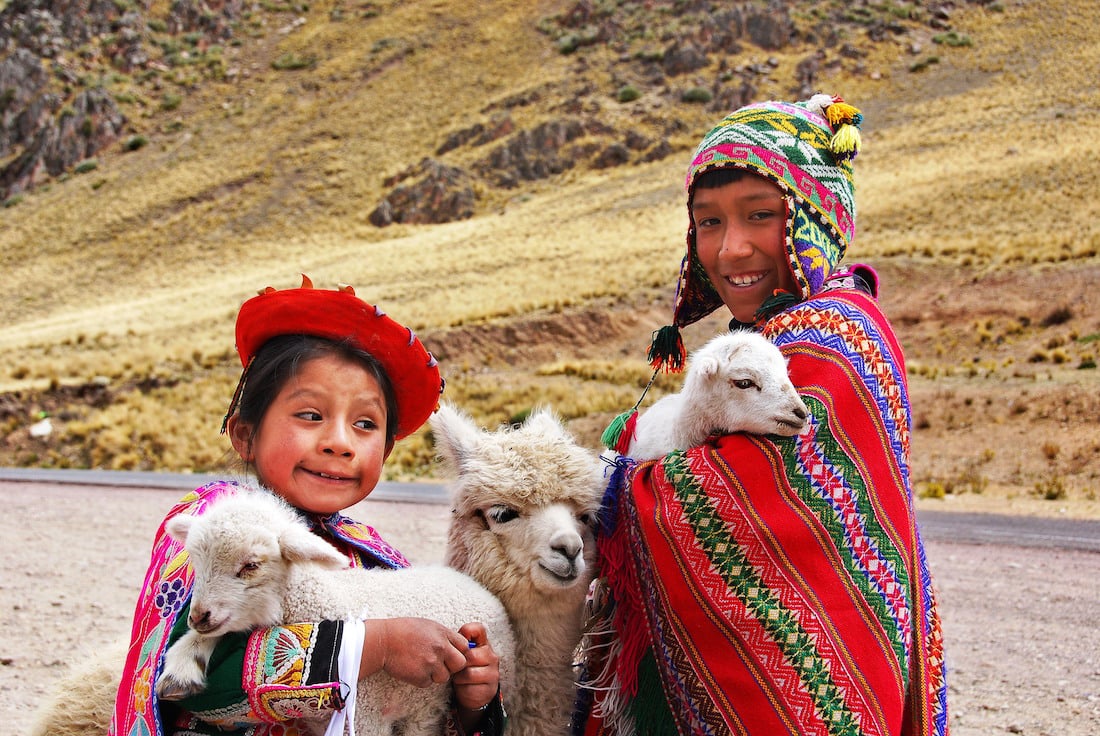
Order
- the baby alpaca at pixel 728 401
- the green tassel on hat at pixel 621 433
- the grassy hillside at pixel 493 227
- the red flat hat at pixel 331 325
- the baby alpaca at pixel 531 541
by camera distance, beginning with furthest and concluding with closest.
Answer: the grassy hillside at pixel 493 227
the green tassel on hat at pixel 621 433
the red flat hat at pixel 331 325
the baby alpaca at pixel 531 541
the baby alpaca at pixel 728 401

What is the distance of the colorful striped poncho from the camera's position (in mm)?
2010

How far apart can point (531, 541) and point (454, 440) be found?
1.19 feet

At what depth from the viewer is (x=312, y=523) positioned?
2396 mm

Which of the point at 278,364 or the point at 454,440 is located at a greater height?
the point at 278,364

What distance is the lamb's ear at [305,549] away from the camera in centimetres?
187

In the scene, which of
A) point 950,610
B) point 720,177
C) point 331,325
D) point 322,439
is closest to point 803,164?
point 720,177

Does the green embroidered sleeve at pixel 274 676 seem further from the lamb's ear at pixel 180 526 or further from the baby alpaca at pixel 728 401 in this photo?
the baby alpaca at pixel 728 401

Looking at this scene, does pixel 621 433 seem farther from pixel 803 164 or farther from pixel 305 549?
pixel 305 549

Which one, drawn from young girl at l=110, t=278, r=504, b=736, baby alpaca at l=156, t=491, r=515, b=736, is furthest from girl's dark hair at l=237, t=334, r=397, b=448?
baby alpaca at l=156, t=491, r=515, b=736

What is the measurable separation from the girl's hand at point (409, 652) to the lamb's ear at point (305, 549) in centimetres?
18

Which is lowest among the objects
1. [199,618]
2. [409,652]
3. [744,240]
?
[409,652]

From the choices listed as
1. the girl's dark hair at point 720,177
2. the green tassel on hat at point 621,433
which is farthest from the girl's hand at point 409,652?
the girl's dark hair at point 720,177

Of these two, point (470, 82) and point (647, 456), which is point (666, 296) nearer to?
point (647, 456)

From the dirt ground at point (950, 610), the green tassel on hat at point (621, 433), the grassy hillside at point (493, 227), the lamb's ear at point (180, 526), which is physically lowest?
the grassy hillside at point (493, 227)
